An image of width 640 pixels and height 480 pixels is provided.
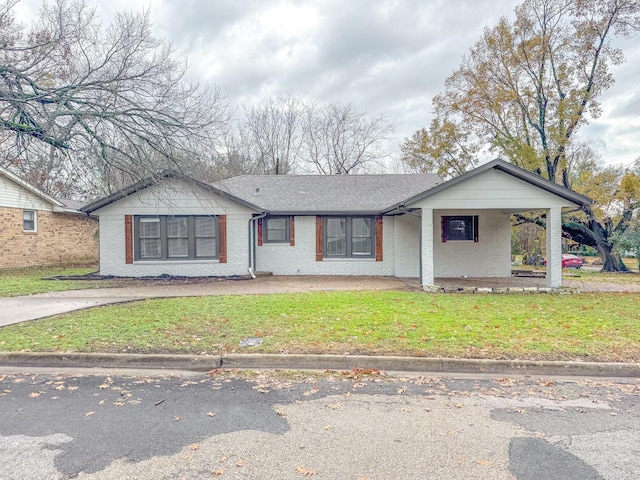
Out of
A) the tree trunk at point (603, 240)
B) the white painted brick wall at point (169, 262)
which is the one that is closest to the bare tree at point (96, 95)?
the white painted brick wall at point (169, 262)

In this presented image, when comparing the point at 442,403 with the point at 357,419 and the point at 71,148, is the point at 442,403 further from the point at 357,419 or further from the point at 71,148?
the point at 71,148

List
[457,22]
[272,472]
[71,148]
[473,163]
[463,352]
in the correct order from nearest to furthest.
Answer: [272,472] < [463,352] < [71,148] < [457,22] < [473,163]

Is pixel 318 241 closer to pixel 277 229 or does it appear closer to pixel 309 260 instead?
pixel 309 260

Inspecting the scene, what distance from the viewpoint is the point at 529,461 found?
2949mm

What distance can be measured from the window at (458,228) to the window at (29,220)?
19186 millimetres

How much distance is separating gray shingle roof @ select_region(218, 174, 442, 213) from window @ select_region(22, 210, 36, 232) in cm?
978

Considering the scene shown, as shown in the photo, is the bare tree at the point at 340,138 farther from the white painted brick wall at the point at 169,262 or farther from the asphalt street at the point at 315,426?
the asphalt street at the point at 315,426

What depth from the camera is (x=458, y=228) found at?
48.8ft

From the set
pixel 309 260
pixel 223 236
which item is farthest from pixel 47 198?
pixel 309 260

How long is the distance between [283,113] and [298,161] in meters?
4.42

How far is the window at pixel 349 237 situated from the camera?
1557 cm

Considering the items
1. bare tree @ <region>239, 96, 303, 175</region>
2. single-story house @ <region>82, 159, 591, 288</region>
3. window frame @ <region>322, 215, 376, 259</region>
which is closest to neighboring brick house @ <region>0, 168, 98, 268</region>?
single-story house @ <region>82, 159, 591, 288</region>

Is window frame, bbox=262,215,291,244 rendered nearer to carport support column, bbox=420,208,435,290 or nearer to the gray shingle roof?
the gray shingle roof

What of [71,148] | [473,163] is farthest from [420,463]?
[473,163]
